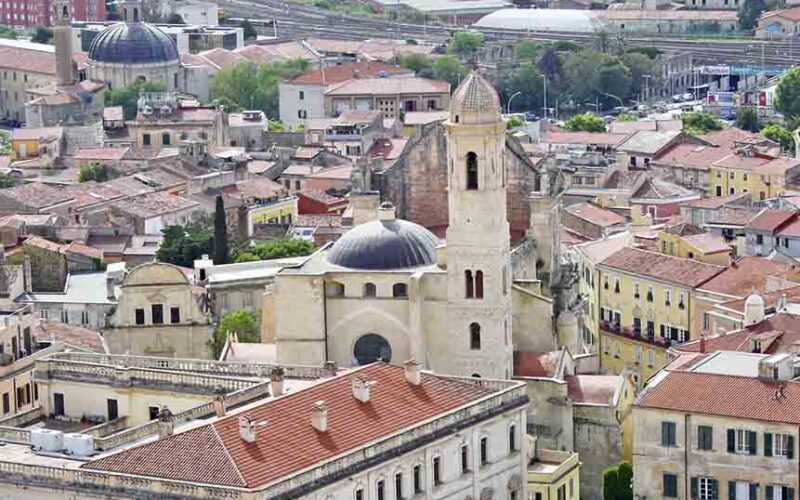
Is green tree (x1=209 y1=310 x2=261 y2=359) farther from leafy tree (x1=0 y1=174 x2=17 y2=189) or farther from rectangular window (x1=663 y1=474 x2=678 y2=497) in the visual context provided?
leafy tree (x1=0 y1=174 x2=17 y2=189)

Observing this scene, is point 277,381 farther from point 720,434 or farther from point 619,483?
point 619,483

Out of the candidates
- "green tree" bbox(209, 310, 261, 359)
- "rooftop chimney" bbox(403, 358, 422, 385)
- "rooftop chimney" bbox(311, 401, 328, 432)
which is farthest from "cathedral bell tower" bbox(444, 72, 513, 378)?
"rooftop chimney" bbox(311, 401, 328, 432)

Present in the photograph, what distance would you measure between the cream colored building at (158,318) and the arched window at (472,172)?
51.7ft

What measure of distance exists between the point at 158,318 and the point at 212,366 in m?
17.9

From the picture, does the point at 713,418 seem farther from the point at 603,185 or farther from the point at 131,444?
the point at 603,185

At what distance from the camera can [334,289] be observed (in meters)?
107

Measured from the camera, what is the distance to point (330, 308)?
352ft

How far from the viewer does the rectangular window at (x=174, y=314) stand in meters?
117

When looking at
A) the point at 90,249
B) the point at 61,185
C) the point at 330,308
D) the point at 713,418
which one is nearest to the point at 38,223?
the point at 90,249

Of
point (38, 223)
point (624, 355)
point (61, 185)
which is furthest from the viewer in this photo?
point (61, 185)

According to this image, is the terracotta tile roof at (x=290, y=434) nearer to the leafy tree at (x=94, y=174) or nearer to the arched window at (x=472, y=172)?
the arched window at (x=472, y=172)

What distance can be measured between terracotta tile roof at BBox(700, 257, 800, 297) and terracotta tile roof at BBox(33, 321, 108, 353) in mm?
25261

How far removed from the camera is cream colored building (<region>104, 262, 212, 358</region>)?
116625mm

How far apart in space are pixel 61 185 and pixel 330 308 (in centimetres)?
6761
